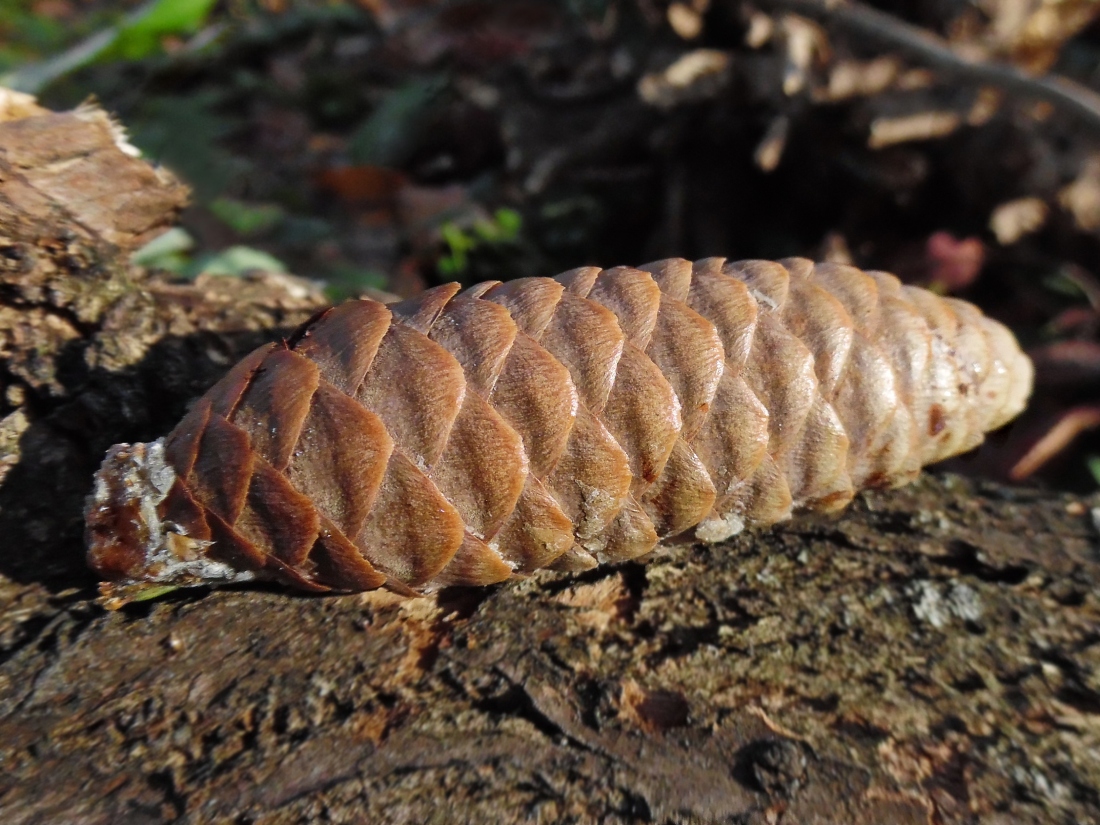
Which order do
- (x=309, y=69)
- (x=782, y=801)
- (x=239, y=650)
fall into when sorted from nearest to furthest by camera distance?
(x=782, y=801), (x=239, y=650), (x=309, y=69)

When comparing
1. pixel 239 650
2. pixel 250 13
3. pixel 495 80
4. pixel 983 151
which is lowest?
pixel 239 650

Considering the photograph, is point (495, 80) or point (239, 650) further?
point (495, 80)

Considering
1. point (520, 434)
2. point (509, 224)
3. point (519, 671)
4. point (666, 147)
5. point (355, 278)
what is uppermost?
point (666, 147)

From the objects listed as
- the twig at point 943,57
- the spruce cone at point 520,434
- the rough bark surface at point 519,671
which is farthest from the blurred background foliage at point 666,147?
the spruce cone at point 520,434

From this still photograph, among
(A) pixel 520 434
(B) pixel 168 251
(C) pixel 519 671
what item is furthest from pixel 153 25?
(C) pixel 519 671

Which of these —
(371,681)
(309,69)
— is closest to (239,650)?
(371,681)

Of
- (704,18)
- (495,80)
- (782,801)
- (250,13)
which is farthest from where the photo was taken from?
(250,13)

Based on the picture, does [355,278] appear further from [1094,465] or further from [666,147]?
[1094,465]

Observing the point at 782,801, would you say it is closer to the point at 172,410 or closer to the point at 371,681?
the point at 371,681
